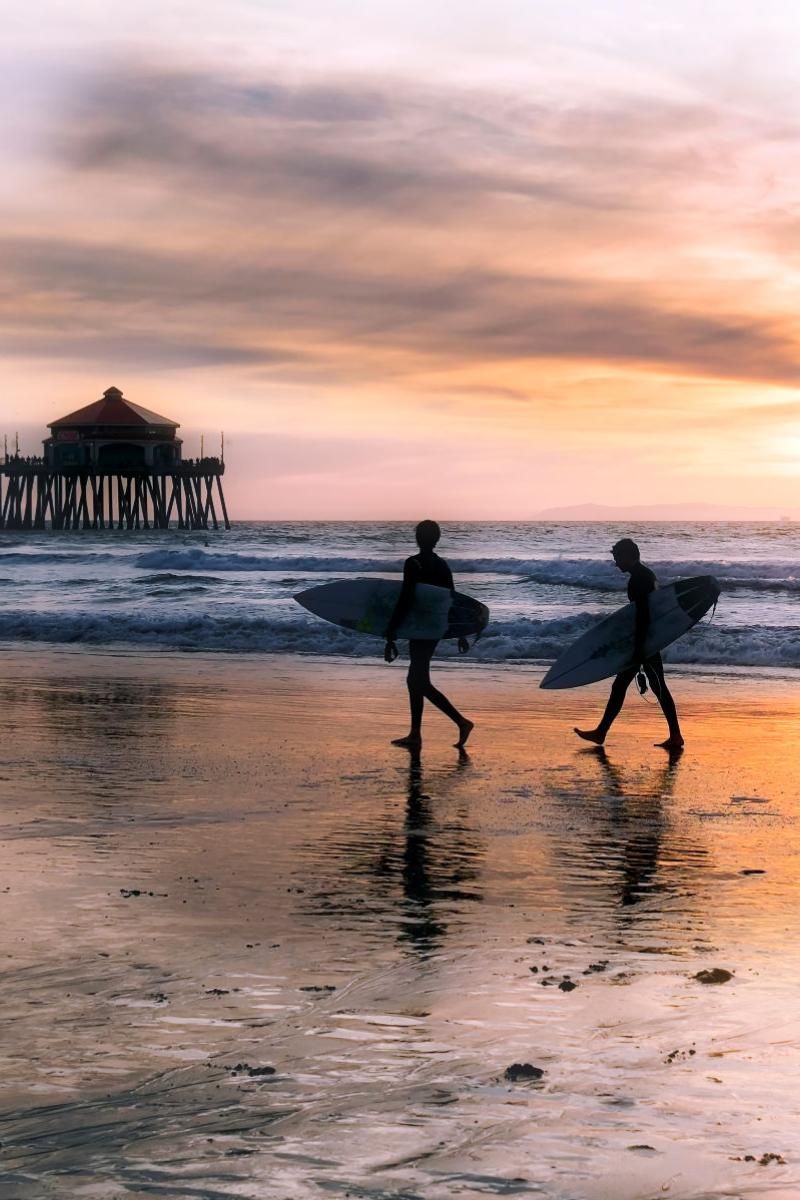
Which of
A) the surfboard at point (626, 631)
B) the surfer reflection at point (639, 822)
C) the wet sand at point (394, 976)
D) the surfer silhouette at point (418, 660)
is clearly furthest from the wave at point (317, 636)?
the wet sand at point (394, 976)

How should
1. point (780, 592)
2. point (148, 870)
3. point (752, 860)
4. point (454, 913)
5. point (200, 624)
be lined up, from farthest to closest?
point (780, 592), point (200, 624), point (752, 860), point (148, 870), point (454, 913)

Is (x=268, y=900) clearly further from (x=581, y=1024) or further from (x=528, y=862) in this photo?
(x=581, y=1024)

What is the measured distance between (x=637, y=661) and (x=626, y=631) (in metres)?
1.06

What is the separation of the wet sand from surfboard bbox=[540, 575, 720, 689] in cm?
214

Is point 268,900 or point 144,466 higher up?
point 144,466

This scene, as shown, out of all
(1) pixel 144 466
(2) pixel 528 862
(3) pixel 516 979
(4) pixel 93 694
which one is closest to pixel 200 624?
(4) pixel 93 694

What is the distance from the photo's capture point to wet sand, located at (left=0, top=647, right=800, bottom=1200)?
3322 millimetres

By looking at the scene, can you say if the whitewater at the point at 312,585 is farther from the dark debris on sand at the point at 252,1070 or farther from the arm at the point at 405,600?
the dark debris on sand at the point at 252,1070

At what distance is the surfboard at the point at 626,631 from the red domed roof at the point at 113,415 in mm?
73056

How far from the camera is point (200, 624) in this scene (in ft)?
73.8

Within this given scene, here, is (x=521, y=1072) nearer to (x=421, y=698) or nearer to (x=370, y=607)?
(x=421, y=698)

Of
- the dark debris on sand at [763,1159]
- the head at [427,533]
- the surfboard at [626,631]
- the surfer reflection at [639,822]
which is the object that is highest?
the head at [427,533]

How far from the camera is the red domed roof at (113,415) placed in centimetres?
8325

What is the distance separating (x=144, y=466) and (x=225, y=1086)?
80.7m
